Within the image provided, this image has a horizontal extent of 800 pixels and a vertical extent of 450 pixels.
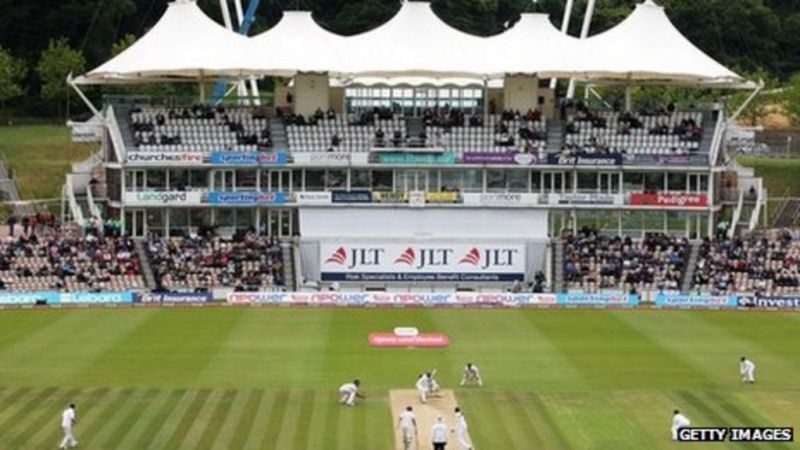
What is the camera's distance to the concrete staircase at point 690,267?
63.3 meters

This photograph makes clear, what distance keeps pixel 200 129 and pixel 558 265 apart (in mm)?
17215

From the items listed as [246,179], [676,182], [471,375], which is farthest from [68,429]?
[676,182]

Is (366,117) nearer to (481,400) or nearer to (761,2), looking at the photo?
(481,400)

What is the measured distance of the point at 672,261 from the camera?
64.8 metres

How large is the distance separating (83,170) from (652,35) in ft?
89.3

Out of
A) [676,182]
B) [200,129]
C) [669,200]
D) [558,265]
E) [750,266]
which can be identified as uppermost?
[200,129]

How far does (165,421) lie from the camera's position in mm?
35969

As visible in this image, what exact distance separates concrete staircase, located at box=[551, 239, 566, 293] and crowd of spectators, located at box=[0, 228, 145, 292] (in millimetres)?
16978

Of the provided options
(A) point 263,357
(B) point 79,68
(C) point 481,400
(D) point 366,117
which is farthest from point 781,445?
(B) point 79,68

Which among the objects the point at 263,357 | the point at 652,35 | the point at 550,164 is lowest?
the point at 263,357

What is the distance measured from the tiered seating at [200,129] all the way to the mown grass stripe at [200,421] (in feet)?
97.0

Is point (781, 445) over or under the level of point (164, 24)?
under

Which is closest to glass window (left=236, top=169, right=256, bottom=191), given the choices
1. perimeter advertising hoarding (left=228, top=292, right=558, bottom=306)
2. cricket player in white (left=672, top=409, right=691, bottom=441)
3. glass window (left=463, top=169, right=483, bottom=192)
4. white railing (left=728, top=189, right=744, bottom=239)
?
perimeter advertising hoarding (left=228, top=292, right=558, bottom=306)

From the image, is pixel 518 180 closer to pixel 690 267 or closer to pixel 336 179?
pixel 336 179
